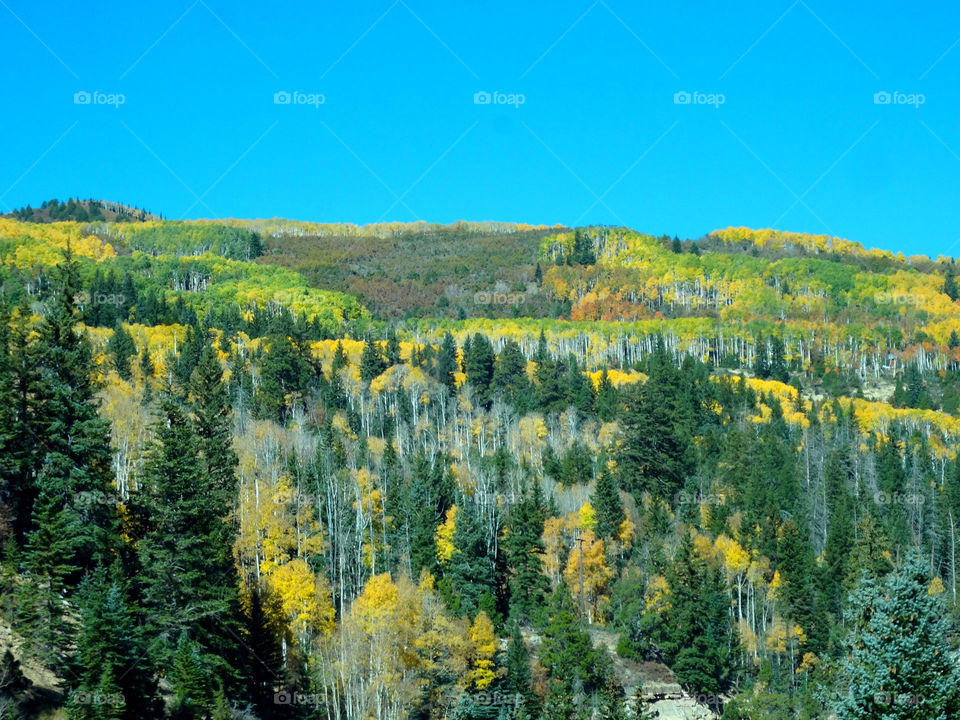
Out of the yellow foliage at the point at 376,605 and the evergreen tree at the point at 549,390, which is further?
the evergreen tree at the point at 549,390

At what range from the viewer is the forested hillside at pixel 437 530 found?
40.2 metres

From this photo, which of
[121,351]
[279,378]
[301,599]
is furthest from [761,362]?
[301,599]

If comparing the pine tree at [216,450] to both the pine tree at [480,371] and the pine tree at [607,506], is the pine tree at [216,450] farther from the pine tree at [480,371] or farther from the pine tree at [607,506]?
the pine tree at [480,371]

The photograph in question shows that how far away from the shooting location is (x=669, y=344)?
159 meters

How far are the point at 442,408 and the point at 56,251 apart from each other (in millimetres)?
83530

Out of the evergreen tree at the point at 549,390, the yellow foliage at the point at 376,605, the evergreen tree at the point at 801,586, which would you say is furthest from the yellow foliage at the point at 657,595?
the evergreen tree at the point at 549,390

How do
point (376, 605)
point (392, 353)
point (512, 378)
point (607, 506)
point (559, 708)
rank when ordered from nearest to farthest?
point (559, 708)
point (376, 605)
point (607, 506)
point (512, 378)
point (392, 353)

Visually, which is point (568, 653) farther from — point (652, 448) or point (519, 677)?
point (652, 448)

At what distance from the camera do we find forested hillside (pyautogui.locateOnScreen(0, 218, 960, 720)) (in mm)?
40188

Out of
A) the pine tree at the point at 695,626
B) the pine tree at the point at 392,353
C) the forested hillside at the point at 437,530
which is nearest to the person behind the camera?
the forested hillside at the point at 437,530

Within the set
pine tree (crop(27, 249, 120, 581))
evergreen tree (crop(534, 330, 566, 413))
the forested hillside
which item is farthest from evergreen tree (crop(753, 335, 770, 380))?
pine tree (crop(27, 249, 120, 581))

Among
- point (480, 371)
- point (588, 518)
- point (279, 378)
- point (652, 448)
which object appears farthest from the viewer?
point (480, 371)

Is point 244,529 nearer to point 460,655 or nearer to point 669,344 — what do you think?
point 460,655

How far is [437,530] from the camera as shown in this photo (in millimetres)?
70250
